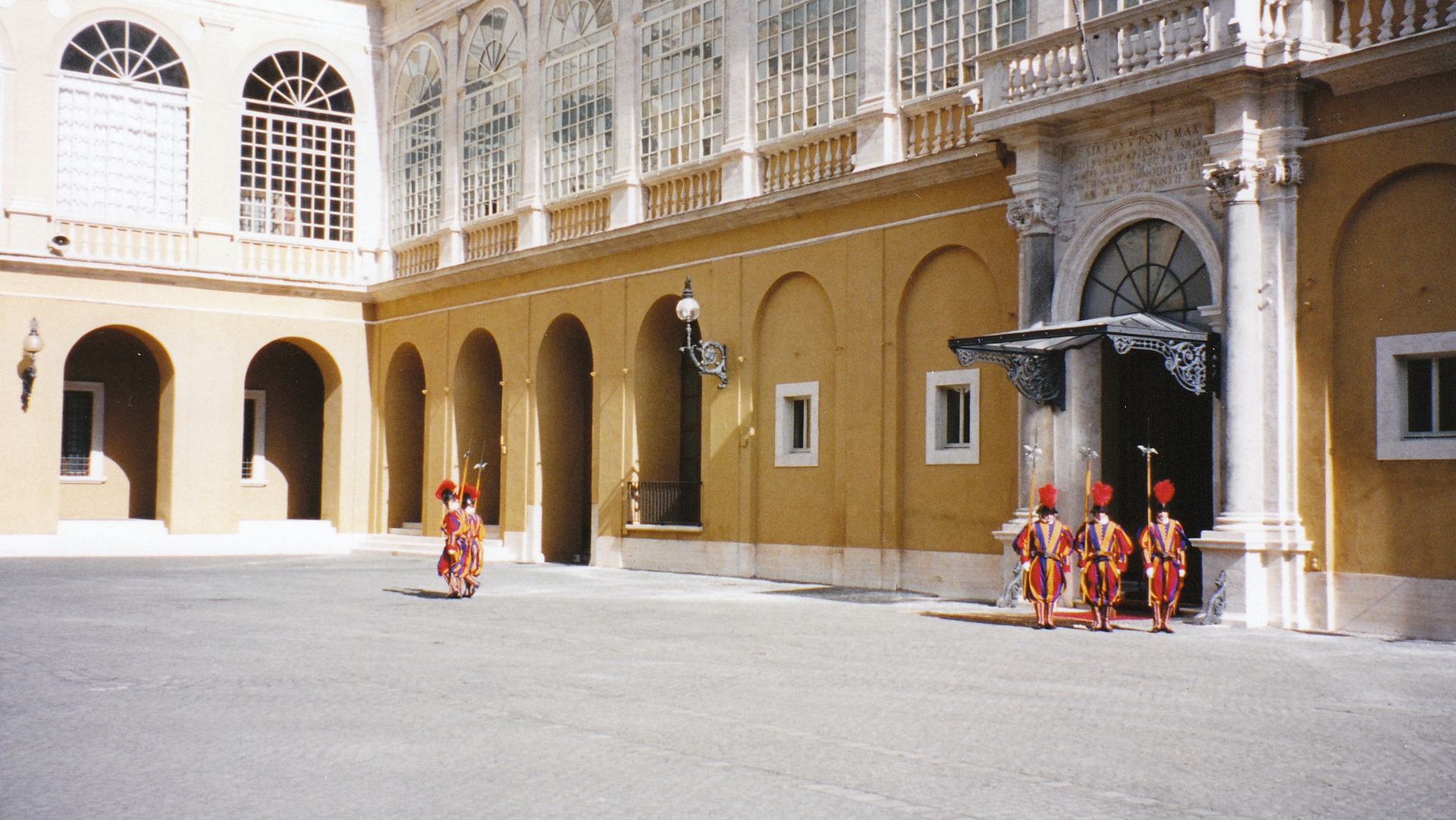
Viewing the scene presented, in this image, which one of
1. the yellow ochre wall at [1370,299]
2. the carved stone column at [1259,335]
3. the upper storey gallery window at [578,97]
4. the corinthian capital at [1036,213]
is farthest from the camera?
the upper storey gallery window at [578,97]

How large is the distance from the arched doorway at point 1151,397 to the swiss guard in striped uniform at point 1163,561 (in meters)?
1.74

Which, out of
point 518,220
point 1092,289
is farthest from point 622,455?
point 1092,289

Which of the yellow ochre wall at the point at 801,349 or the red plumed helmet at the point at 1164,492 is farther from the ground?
the yellow ochre wall at the point at 801,349

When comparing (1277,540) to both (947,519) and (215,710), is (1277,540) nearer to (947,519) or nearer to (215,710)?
(947,519)

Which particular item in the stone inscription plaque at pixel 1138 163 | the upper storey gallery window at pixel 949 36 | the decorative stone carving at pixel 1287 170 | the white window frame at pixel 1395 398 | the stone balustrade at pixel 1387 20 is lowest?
the white window frame at pixel 1395 398

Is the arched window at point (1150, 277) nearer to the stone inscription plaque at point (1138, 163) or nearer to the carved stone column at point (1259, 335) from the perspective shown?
the stone inscription plaque at point (1138, 163)

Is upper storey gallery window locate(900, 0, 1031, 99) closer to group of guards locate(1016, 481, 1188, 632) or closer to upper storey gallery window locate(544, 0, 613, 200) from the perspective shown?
group of guards locate(1016, 481, 1188, 632)

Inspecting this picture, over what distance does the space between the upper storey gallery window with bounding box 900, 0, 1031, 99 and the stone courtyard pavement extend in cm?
722

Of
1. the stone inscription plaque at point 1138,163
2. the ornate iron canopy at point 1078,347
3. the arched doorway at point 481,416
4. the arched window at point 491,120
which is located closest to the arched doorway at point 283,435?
the arched doorway at point 481,416

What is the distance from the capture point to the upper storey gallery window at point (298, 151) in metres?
30.9

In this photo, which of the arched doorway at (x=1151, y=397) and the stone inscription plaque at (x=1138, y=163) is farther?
the arched doorway at (x=1151, y=397)

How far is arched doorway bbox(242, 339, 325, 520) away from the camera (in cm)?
3297

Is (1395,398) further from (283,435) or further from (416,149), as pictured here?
(283,435)

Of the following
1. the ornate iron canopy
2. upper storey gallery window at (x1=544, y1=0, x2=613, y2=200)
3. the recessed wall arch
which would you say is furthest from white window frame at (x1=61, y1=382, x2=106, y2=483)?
the recessed wall arch
